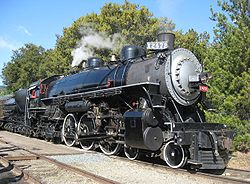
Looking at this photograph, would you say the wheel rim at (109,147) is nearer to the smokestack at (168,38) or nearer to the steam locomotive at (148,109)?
the steam locomotive at (148,109)

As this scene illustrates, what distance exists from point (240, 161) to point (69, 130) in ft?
21.7

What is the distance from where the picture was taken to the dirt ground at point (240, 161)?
8.97 m

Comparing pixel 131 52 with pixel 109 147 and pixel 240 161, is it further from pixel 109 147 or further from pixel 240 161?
pixel 240 161

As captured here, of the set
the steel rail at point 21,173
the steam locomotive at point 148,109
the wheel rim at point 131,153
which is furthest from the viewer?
the wheel rim at point 131,153

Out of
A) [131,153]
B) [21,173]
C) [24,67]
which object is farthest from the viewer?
[24,67]

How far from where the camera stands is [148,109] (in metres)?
8.42

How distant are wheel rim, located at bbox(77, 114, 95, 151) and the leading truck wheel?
3435mm

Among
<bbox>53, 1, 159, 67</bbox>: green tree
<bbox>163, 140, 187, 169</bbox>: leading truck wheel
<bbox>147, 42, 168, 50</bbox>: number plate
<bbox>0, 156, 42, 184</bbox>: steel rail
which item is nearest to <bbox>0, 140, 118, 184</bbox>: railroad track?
<bbox>0, 156, 42, 184</bbox>: steel rail

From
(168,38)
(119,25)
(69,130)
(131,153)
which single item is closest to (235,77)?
(168,38)

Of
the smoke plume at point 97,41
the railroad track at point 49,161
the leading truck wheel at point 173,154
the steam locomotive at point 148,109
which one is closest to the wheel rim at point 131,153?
the steam locomotive at point 148,109

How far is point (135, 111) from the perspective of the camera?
863 cm

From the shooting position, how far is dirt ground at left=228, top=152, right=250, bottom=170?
8.97m

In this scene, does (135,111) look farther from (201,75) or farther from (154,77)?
(201,75)

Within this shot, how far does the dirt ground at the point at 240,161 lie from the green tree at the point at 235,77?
0.86ft
